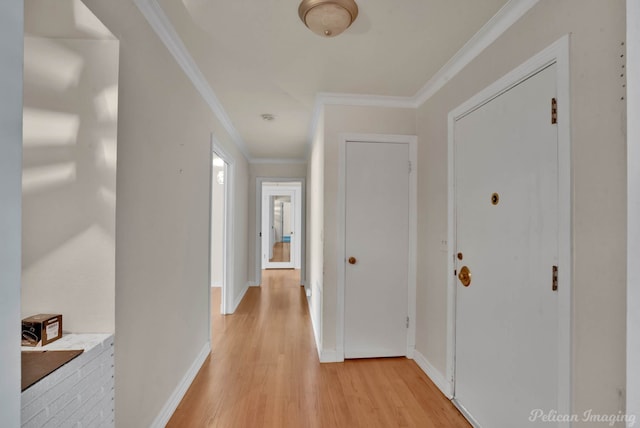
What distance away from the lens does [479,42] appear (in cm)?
173

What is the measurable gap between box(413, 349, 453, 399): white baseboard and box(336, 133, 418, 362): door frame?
10 centimetres

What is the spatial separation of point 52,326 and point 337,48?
204 cm

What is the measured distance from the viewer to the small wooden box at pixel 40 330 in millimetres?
1005

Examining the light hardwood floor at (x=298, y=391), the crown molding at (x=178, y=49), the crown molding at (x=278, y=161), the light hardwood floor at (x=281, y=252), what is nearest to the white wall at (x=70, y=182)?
the crown molding at (x=178, y=49)

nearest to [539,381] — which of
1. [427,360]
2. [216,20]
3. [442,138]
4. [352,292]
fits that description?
[427,360]

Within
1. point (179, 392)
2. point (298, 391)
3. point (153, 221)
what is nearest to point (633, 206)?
point (153, 221)

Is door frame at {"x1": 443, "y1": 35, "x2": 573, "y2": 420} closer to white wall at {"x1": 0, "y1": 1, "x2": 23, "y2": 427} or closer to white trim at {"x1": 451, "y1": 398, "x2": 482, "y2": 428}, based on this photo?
white trim at {"x1": 451, "y1": 398, "x2": 482, "y2": 428}

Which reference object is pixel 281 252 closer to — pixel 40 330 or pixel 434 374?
pixel 434 374

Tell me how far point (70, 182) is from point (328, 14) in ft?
4.58

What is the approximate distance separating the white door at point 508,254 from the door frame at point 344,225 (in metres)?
0.61

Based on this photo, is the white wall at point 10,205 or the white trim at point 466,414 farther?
the white trim at point 466,414

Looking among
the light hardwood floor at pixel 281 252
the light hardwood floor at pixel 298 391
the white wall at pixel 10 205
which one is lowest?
the light hardwood floor at pixel 298 391

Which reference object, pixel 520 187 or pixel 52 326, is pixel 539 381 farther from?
pixel 52 326

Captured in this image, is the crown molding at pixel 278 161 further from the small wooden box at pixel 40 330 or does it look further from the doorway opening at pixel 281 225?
the small wooden box at pixel 40 330
